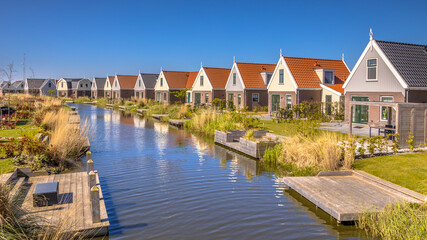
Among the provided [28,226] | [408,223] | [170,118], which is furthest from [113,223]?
[170,118]

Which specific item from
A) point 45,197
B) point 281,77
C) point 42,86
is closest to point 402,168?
point 45,197

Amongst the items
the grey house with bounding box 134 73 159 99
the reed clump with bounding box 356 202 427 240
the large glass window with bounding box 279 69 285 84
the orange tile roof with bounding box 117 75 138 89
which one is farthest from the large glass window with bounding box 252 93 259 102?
the orange tile roof with bounding box 117 75 138 89

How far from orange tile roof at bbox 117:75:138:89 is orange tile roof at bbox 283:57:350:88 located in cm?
4587

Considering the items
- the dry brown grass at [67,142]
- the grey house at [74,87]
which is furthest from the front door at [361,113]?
the grey house at [74,87]

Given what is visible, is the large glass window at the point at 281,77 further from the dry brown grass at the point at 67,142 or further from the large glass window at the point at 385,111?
the dry brown grass at the point at 67,142

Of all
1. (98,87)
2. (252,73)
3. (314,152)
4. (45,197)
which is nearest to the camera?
(45,197)

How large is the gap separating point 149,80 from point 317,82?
129 ft

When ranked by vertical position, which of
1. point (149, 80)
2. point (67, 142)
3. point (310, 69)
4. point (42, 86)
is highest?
point (42, 86)

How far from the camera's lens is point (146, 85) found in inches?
2522

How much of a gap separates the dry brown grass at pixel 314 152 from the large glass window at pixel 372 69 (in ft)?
34.8

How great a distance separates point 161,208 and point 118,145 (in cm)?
1031

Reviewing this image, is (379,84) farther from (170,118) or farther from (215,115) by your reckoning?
(170,118)

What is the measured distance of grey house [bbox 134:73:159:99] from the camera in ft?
209

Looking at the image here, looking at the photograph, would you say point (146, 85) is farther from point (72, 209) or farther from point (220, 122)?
point (72, 209)
